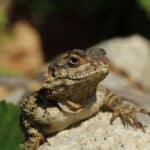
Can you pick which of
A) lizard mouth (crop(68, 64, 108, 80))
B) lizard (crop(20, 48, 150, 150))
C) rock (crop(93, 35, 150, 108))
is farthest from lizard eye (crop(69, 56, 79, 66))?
rock (crop(93, 35, 150, 108))

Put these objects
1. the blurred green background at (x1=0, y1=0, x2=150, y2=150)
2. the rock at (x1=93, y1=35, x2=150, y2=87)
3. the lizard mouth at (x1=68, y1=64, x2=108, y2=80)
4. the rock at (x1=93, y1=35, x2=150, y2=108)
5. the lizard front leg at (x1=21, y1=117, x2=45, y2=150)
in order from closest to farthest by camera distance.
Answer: the lizard mouth at (x1=68, y1=64, x2=108, y2=80) → the lizard front leg at (x1=21, y1=117, x2=45, y2=150) → the rock at (x1=93, y1=35, x2=150, y2=108) → the rock at (x1=93, y1=35, x2=150, y2=87) → the blurred green background at (x1=0, y1=0, x2=150, y2=150)

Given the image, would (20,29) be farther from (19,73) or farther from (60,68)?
(60,68)

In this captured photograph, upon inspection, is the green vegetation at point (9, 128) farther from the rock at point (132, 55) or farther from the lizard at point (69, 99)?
the rock at point (132, 55)

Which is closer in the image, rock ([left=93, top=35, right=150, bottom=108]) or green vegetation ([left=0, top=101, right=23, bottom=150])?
green vegetation ([left=0, top=101, right=23, bottom=150])

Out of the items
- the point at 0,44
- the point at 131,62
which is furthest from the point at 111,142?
the point at 0,44

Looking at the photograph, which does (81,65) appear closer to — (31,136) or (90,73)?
(90,73)

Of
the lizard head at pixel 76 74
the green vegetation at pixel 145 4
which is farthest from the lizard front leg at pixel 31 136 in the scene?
the green vegetation at pixel 145 4

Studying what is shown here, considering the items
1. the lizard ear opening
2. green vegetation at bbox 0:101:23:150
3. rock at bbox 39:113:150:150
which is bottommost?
rock at bbox 39:113:150:150

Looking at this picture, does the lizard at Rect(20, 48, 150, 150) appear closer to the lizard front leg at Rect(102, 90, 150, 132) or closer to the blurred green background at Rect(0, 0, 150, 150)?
the lizard front leg at Rect(102, 90, 150, 132)
